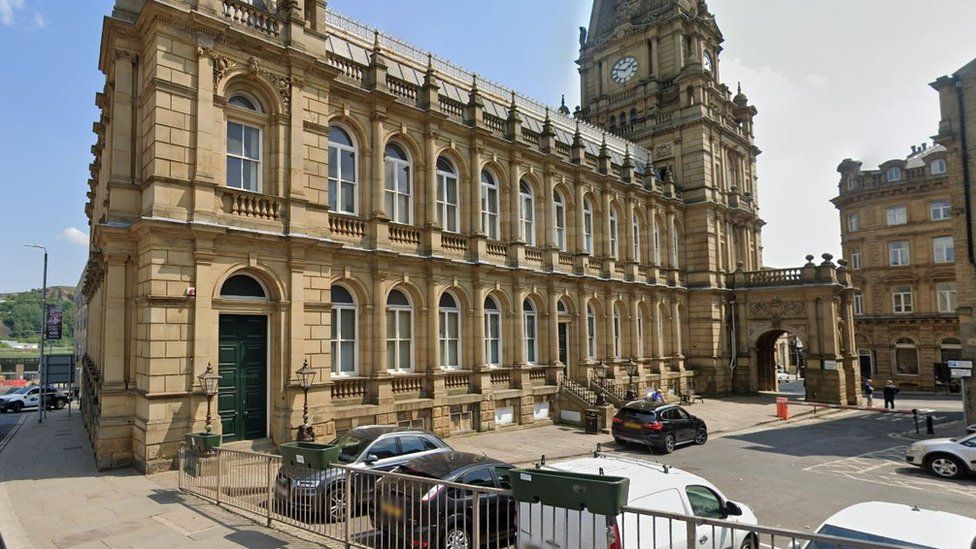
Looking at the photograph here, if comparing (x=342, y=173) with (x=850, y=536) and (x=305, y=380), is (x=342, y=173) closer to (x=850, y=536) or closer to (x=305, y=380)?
(x=305, y=380)

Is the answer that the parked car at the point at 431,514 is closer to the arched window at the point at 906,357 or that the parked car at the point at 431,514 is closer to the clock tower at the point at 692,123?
the clock tower at the point at 692,123

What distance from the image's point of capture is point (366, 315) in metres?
18.7

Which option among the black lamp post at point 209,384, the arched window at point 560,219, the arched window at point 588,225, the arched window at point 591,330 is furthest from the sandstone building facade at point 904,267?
the black lamp post at point 209,384

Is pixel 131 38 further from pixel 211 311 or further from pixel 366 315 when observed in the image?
pixel 366 315

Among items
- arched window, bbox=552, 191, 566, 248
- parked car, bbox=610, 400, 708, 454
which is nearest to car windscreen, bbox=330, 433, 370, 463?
parked car, bbox=610, 400, 708, 454

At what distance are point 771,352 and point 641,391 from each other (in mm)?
14248

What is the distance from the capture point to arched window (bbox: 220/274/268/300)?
15.2m

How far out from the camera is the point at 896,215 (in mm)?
45906

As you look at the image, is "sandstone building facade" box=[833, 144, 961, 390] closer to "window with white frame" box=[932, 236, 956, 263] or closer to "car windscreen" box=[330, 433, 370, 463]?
"window with white frame" box=[932, 236, 956, 263]

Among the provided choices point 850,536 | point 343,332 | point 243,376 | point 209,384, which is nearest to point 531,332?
point 343,332

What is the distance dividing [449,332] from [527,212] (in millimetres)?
7326

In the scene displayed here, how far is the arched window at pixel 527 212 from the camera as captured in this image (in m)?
25.7

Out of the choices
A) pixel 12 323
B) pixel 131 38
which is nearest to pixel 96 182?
pixel 131 38

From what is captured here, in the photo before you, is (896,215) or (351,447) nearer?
(351,447)
